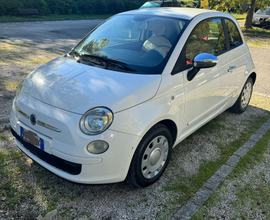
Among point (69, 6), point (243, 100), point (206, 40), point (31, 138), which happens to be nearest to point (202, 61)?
point (206, 40)

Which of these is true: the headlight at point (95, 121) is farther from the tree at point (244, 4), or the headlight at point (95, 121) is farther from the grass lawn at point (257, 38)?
the tree at point (244, 4)

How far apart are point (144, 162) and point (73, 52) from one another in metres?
1.80

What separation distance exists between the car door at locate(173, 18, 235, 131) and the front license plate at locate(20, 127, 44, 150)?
5.34ft

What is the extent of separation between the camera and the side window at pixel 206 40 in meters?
3.16

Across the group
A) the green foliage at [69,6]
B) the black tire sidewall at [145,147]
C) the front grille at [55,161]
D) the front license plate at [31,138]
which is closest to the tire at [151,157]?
the black tire sidewall at [145,147]

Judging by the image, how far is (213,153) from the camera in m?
3.60

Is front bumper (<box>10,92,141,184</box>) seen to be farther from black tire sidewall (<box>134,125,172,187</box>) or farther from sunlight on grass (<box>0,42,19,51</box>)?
sunlight on grass (<box>0,42,19,51</box>)

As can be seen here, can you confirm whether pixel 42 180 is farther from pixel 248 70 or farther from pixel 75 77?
pixel 248 70

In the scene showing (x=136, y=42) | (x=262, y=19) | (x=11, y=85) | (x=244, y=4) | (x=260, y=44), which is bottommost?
(x=11, y=85)

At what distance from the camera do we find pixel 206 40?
3500mm

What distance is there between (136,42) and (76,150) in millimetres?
1635

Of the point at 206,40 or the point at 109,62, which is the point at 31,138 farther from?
the point at 206,40

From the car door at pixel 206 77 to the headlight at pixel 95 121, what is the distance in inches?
43.4

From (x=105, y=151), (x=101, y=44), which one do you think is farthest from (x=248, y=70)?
(x=105, y=151)
